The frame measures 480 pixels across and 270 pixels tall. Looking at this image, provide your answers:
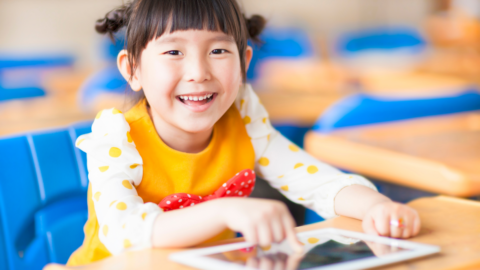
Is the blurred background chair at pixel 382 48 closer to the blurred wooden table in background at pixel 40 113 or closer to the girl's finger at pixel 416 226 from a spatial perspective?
the blurred wooden table in background at pixel 40 113

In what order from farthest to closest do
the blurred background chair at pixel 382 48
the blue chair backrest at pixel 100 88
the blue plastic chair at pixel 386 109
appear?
the blurred background chair at pixel 382 48
the blue chair backrest at pixel 100 88
the blue plastic chair at pixel 386 109

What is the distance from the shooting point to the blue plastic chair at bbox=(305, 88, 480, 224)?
1.56m

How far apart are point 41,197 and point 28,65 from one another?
3141 mm

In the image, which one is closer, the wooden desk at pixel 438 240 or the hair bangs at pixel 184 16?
the wooden desk at pixel 438 240

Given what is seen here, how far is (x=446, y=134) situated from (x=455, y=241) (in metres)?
0.87

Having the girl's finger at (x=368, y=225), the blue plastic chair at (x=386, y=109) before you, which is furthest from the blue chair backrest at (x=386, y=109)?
the girl's finger at (x=368, y=225)

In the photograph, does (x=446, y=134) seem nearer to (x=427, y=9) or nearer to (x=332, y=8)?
(x=332, y=8)

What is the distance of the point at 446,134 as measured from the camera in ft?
4.86

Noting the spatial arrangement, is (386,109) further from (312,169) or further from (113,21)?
(113,21)

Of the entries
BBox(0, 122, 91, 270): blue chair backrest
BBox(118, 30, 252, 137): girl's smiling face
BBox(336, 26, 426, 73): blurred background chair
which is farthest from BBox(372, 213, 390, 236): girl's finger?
BBox(336, 26, 426, 73): blurred background chair

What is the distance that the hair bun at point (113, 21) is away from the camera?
956 millimetres

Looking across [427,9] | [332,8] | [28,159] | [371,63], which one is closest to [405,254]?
[28,159]

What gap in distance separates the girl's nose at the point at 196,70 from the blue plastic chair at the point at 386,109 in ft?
2.36

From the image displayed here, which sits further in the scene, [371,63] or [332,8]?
[332,8]
